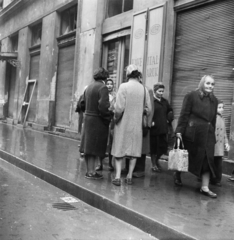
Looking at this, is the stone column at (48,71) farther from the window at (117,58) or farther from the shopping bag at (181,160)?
the shopping bag at (181,160)

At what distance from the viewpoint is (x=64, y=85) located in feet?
46.8

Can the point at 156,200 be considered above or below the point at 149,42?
below

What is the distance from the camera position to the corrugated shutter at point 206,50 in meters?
7.35

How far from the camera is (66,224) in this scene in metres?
3.85

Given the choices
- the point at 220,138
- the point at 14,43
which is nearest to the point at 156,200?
the point at 220,138

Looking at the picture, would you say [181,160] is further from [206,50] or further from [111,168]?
[206,50]

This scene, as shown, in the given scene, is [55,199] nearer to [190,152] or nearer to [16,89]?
[190,152]

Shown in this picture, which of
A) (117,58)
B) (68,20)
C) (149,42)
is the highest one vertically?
(68,20)

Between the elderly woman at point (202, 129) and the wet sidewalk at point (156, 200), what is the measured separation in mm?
376

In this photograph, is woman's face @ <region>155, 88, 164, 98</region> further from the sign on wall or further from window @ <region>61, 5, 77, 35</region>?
window @ <region>61, 5, 77, 35</region>

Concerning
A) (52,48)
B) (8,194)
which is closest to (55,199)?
(8,194)

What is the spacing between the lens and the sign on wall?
29.1ft

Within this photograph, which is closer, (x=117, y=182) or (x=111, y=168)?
(x=117, y=182)

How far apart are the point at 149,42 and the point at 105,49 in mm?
2981
